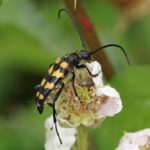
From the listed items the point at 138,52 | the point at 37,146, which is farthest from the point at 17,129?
the point at 138,52

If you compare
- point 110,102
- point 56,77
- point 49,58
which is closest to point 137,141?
point 110,102

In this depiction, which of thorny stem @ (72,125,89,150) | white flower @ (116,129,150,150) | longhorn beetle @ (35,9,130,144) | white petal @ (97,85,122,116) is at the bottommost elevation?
white flower @ (116,129,150,150)

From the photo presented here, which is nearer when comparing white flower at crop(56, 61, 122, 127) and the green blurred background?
white flower at crop(56, 61, 122, 127)

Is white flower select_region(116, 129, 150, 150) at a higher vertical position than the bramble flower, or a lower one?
lower

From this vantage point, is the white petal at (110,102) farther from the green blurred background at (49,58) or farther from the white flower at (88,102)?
the green blurred background at (49,58)

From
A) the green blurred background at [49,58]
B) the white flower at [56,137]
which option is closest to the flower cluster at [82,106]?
the white flower at [56,137]

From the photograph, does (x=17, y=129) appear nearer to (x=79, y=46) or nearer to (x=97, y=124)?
(x=97, y=124)

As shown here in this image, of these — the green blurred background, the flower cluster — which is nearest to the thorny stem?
the flower cluster

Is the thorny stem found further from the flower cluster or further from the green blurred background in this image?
the green blurred background
